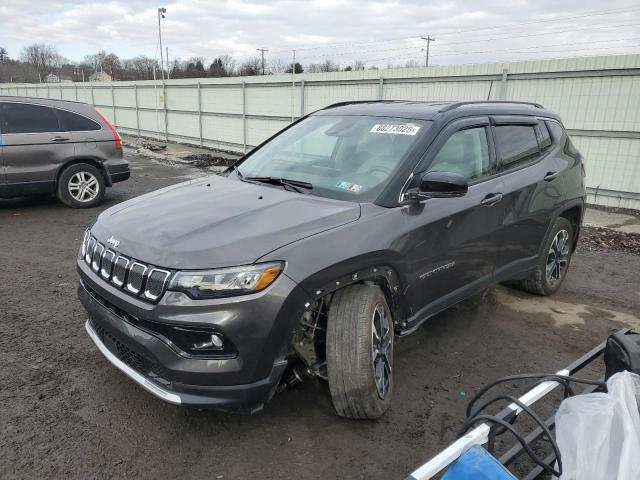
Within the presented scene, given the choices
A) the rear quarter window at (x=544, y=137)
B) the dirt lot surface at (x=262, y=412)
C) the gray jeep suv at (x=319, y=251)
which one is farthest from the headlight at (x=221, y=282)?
the rear quarter window at (x=544, y=137)

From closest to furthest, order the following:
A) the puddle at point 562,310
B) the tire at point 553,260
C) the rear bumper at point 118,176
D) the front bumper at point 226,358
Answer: the front bumper at point 226,358 → the puddle at point 562,310 → the tire at point 553,260 → the rear bumper at point 118,176

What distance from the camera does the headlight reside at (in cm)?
241

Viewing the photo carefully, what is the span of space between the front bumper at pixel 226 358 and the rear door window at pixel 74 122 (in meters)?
6.71

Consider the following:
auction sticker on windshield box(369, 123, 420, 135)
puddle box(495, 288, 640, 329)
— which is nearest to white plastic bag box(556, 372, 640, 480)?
auction sticker on windshield box(369, 123, 420, 135)

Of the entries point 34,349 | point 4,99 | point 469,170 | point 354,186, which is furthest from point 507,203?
point 4,99

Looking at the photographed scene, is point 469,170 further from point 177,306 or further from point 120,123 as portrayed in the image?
point 120,123

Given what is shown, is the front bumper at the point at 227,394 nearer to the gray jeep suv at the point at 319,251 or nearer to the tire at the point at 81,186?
the gray jeep suv at the point at 319,251

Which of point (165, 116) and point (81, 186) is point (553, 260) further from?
point (165, 116)

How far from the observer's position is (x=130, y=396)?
3113 mm

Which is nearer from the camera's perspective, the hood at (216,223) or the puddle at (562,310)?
the hood at (216,223)

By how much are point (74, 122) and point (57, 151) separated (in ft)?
1.90

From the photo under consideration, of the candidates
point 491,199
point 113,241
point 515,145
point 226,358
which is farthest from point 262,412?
point 515,145

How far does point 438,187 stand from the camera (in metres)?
3.04

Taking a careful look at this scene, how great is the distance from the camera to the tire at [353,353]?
2.70 m
